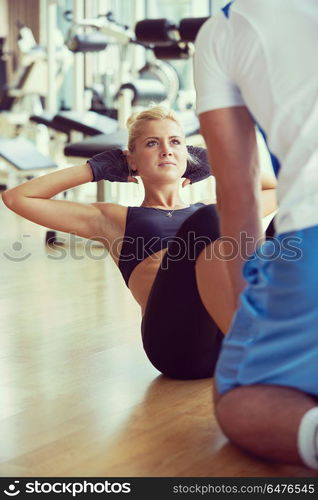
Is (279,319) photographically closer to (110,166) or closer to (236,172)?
(236,172)

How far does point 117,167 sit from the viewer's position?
2127 millimetres

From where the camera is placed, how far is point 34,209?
83.7 inches

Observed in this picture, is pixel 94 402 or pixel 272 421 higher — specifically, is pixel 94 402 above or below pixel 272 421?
below

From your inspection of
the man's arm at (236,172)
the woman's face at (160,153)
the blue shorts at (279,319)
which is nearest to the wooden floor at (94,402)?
the blue shorts at (279,319)

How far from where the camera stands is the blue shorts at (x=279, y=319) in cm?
129

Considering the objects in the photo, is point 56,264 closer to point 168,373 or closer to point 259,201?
point 168,373

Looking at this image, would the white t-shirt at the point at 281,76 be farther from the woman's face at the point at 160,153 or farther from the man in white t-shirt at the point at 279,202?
the woman's face at the point at 160,153

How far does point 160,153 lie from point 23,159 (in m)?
2.41

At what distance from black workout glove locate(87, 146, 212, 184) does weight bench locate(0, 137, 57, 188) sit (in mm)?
2154

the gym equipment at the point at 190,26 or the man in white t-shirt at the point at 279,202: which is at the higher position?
the man in white t-shirt at the point at 279,202

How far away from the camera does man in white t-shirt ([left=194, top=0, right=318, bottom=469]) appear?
1.25 m

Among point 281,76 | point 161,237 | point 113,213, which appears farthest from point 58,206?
point 281,76

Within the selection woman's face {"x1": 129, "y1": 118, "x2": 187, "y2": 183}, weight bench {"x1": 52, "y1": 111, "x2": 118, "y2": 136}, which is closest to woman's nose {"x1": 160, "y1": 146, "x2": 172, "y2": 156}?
woman's face {"x1": 129, "y1": 118, "x2": 187, "y2": 183}
